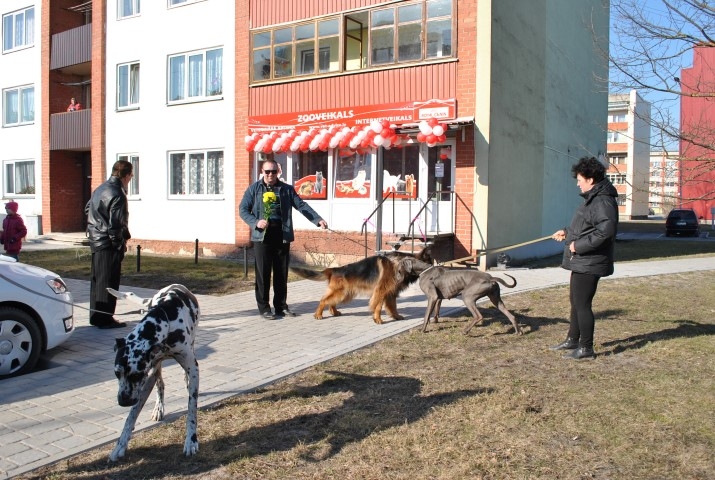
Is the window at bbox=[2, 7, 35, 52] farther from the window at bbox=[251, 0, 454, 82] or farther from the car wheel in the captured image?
the car wheel

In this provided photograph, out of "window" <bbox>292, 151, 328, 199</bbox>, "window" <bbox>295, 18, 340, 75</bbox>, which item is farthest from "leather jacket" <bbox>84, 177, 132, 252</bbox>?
"window" <bbox>295, 18, 340, 75</bbox>

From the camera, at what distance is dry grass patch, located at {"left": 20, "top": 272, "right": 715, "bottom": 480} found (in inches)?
146

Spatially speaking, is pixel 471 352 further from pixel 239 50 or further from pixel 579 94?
pixel 579 94

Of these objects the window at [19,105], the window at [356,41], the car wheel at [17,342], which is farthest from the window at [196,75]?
the car wheel at [17,342]

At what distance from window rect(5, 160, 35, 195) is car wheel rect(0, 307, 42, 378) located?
67.8 ft

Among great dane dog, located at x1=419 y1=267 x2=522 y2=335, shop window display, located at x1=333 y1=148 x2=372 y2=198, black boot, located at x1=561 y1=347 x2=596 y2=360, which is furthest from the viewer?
shop window display, located at x1=333 y1=148 x2=372 y2=198

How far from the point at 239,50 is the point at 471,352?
42.9 feet

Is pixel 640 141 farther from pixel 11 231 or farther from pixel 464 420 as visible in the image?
pixel 11 231

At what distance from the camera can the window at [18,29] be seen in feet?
78.4

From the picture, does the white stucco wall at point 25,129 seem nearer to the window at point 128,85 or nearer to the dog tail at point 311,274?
the window at point 128,85

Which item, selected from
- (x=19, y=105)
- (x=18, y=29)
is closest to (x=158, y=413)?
(x=19, y=105)

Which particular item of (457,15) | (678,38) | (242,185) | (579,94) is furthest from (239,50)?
(678,38)

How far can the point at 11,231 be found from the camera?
10938 millimetres

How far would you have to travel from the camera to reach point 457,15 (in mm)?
13148
